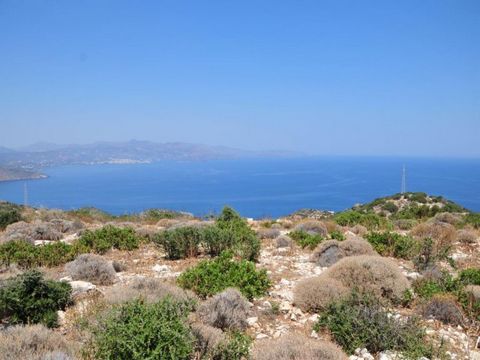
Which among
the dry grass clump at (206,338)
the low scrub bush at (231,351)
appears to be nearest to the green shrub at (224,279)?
the dry grass clump at (206,338)

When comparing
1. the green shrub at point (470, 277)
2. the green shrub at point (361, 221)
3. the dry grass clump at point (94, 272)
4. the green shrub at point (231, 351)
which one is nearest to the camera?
the green shrub at point (231, 351)

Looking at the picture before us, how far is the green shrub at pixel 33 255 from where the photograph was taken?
8469mm

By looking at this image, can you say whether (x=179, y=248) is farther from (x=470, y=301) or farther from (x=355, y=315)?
(x=470, y=301)

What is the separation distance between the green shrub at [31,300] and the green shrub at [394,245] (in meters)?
7.91

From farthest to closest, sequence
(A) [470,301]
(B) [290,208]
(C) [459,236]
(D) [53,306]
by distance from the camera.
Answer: (B) [290,208] < (C) [459,236] < (A) [470,301] < (D) [53,306]

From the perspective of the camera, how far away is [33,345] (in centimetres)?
385

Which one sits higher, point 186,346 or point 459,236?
point 186,346

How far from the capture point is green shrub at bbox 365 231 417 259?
31.7 feet

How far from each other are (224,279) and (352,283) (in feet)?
7.51

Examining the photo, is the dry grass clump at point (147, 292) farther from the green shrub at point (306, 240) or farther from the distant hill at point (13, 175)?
the distant hill at point (13, 175)

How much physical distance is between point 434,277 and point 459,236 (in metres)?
5.76

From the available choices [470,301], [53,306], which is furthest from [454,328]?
[53,306]

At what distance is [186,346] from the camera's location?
147 inches

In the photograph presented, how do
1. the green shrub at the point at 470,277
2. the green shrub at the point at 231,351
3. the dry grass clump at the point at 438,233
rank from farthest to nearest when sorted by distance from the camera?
the dry grass clump at the point at 438,233 → the green shrub at the point at 470,277 → the green shrub at the point at 231,351
